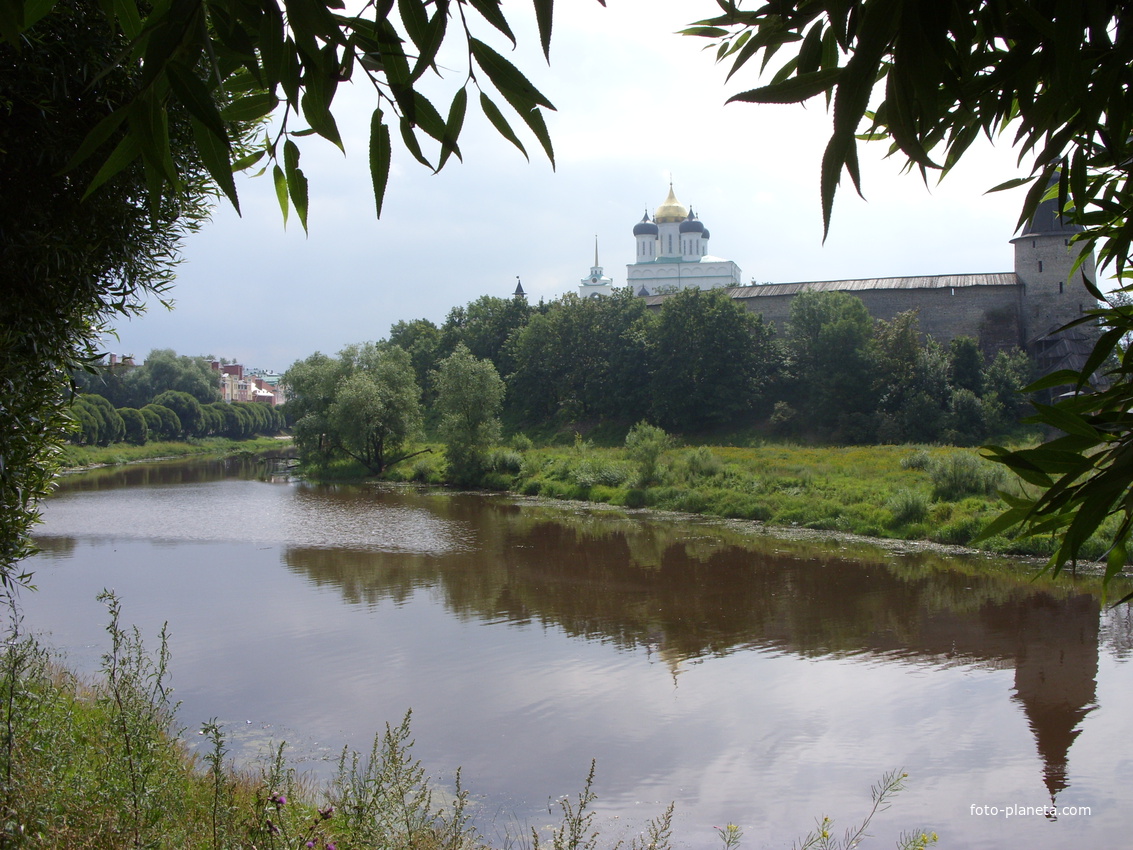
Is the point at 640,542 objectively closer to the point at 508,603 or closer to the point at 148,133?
the point at 508,603

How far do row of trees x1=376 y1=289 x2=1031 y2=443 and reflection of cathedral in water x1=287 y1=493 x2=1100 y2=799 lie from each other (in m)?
15.4

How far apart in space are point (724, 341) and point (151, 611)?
992 inches

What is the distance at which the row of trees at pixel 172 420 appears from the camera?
37.8 m

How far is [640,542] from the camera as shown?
46.9ft

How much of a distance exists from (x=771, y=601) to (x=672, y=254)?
55.4m

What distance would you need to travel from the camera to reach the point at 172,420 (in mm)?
45375

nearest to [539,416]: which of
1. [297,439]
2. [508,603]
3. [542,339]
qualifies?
[542,339]

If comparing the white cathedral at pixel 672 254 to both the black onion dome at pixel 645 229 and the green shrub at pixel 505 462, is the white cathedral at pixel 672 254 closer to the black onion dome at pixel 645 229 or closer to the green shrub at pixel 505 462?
the black onion dome at pixel 645 229

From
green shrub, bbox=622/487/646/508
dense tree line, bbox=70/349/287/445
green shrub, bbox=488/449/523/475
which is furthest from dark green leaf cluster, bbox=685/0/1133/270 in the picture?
dense tree line, bbox=70/349/287/445

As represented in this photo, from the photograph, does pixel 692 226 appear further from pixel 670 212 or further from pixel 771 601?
pixel 771 601

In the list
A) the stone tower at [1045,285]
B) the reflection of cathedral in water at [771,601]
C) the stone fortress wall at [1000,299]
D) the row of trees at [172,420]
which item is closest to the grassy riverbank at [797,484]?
the reflection of cathedral in water at [771,601]

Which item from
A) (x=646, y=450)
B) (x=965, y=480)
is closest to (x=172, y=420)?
(x=646, y=450)

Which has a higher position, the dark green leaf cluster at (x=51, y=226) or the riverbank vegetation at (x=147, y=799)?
the dark green leaf cluster at (x=51, y=226)

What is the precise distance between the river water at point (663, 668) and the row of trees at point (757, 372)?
629 inches
